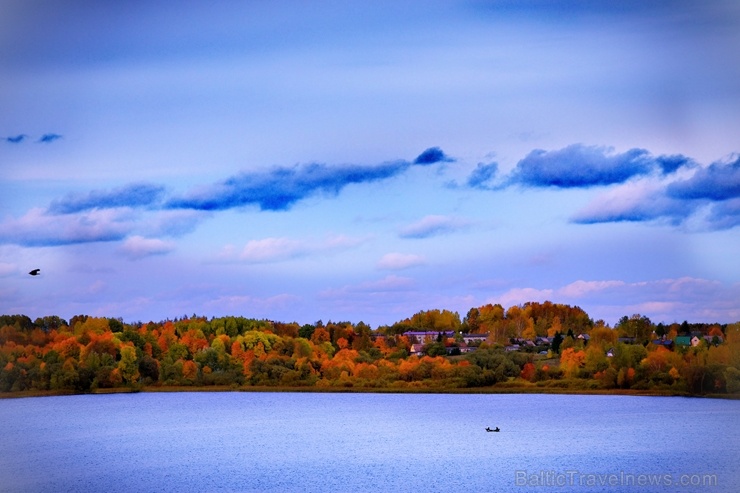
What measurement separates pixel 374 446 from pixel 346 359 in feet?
144

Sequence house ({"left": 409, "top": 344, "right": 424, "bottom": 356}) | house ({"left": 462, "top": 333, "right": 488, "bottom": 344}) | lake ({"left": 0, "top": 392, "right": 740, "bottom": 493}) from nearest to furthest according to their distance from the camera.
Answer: lake ({"left": 0, "top": 392, "right": 740, "bottom": 493}) → house ({"left": 409, "top": 344, "right": 424, "bottom": 356}) → house ({"left": 462, "top": 333, "right": 488, "bottom": 344})

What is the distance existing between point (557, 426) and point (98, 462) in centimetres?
2642

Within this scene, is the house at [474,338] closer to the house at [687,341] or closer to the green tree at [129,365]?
the house at [687,341]

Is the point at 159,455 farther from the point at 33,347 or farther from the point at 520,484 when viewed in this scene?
the point at 33,347

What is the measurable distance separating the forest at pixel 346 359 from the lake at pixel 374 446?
4.05 metres

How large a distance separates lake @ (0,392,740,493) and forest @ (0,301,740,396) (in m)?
4.05

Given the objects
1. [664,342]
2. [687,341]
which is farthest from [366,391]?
[687,341]

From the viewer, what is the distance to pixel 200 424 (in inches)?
2279

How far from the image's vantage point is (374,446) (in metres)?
46.4

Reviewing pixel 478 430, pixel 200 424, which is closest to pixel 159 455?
pixel 200 424

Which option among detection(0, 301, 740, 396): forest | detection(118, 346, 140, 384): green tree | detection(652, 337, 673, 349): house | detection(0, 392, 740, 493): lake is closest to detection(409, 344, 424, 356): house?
detection(0, 301, 740, 396): forest

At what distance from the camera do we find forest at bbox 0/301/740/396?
250 ft

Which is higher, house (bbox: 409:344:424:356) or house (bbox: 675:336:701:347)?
house (bbox: 675:336:701:347)

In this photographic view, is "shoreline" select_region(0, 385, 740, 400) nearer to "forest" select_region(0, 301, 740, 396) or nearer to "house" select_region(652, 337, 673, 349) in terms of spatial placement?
"forest" select_region(0, 301, 740, 396)
